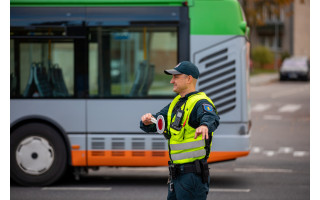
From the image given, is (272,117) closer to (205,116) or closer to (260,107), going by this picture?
(260,107)

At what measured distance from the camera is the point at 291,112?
2512 cm

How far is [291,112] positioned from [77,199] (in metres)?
16.6

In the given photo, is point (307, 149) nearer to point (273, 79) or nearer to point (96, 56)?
point (96, 56)

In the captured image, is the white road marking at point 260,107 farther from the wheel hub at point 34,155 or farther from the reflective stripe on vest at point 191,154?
the reflective stripe on vest at point 191,154

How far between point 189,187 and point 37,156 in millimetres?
4947

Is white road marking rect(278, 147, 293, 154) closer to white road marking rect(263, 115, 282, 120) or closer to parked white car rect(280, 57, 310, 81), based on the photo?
white road marking rect(263, 115, 282, 120)

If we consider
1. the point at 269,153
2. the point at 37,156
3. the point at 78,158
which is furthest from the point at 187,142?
the point at 269,153

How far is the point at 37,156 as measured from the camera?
10.5m

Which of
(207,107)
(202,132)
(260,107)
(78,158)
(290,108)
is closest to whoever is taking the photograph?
(202,132)

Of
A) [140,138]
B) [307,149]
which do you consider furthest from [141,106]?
[307,149]

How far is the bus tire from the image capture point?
1048 cm

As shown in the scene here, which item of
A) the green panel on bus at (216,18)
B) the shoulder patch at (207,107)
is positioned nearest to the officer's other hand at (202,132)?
the shoulder patch at (207,107)

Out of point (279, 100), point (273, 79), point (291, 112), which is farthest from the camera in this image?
point (273, 79)

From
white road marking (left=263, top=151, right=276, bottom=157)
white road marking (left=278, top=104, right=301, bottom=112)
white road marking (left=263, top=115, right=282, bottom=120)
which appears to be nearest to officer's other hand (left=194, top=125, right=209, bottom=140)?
white road marking (left=263, top=151, right=276, bottom=157)
